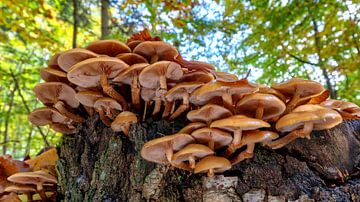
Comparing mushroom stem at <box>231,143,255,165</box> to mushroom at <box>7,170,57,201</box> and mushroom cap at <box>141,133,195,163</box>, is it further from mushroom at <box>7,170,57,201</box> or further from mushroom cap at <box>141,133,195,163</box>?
mushroom at <box>7,170,57,201</box>

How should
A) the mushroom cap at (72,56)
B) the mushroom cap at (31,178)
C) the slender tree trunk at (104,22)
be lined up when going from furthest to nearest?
1. the slender tree trunk at (104,22)
2. the mushroom cap at (31,178)
3. the mushroom cap at (72,56)

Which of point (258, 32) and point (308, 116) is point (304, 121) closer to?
point (308, 116)

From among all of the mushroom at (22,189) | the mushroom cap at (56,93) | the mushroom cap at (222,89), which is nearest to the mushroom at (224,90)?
the mushroom cap at (222,89)

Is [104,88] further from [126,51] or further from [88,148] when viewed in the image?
[88,148]

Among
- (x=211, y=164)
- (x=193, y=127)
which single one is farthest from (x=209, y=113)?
(x=211, y=164)

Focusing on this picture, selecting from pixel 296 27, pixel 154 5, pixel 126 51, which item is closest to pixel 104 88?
pixel 126 51

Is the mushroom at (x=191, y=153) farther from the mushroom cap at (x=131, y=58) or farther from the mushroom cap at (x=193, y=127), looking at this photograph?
the mushroom cap at (x=131, y=58)
